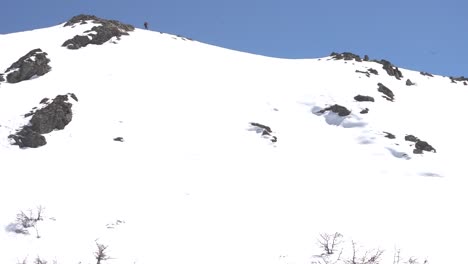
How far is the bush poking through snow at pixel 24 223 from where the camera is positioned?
18480mm

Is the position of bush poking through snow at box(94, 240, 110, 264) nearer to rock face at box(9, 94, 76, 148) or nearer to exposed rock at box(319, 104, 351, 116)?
rock face at box(9, 94, 76, 148)

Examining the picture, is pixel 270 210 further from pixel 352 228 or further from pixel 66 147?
pixel 66 147

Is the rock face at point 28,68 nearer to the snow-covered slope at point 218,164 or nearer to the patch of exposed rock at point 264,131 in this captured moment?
the snow-covered slope at point 218,164

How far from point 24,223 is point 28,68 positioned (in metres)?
22.0

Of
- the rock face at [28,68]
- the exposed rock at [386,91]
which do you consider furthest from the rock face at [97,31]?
the exposed rock at [386,91]

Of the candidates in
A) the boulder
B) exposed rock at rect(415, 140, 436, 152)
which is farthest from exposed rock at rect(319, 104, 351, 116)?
exposed rock at rect(415, 140, 436, 152)

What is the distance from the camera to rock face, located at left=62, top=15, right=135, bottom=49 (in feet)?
149

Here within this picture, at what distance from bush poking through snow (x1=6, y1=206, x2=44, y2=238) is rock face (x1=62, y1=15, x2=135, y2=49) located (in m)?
29.0

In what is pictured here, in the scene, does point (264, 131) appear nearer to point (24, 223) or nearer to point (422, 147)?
point (422, 147)

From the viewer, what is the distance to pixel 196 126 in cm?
3216

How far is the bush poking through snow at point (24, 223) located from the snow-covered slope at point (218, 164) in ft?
0.72

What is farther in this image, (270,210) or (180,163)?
(180,163)

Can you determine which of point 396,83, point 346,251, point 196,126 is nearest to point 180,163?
point 196,126

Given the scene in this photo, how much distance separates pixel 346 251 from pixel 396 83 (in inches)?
1404
